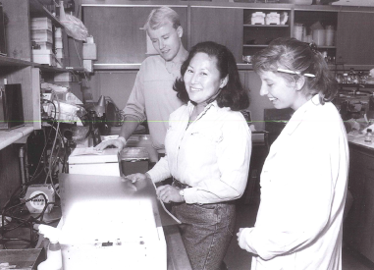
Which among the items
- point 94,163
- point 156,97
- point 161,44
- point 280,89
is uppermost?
point 161,44

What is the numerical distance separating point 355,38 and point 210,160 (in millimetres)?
3943

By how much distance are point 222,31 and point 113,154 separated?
3.03 meters

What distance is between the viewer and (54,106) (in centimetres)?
184

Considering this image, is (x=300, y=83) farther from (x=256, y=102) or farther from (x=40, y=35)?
(x=256, y=102)

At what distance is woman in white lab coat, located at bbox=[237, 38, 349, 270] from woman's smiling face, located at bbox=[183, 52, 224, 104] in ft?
0.90

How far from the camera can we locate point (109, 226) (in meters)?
1.09

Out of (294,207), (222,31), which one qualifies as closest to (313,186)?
(294,207)

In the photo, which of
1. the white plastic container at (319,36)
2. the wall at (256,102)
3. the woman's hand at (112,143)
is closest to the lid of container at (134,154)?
the woman's hand at (112,143)

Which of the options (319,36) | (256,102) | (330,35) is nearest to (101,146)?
(256,102)

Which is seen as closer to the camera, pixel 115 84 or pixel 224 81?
pixel 224 81

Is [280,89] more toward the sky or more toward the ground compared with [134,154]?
more toward the sky

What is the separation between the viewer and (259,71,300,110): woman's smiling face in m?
1.16

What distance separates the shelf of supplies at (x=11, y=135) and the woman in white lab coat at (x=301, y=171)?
87 cm

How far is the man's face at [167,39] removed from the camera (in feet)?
7.09
